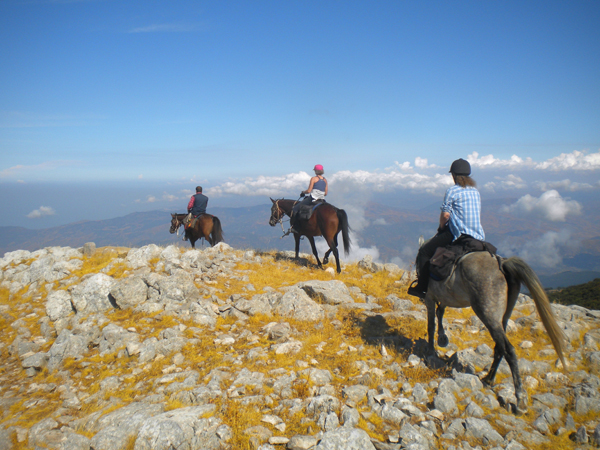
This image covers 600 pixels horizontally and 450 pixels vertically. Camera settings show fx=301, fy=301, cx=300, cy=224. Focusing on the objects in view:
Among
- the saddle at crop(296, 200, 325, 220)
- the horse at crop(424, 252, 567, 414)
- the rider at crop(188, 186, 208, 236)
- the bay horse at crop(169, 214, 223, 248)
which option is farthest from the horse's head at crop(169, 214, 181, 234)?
the horse at crop(424, 252, 567, 414)

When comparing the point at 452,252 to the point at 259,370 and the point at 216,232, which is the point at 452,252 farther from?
the point at 216,232

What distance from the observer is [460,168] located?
578cm

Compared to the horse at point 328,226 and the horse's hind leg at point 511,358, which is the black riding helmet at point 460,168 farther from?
the horse at point 328,226

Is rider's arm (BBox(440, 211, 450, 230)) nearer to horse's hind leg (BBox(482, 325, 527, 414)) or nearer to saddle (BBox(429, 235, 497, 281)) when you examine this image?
saddle (BBox(429, 235, 497, 281))

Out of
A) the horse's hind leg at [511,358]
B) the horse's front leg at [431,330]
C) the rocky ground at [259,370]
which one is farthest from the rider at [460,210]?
the rocky ground at [259,370]

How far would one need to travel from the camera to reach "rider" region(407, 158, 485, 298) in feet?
18.2

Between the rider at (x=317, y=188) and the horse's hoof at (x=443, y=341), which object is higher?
the rider at (x=317, y=188)

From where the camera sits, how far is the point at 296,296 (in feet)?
27.8

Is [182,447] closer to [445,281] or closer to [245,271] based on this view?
[445,281]

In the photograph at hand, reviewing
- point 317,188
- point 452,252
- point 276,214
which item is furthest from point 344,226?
point 452,252

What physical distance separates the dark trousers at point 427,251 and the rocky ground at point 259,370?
Answer: 4.95 feet

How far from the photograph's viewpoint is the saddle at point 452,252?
5.36 metres

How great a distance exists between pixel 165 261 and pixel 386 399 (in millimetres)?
8771

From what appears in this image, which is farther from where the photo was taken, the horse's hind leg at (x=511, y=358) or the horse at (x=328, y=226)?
the horse at (x=328, y=226)
